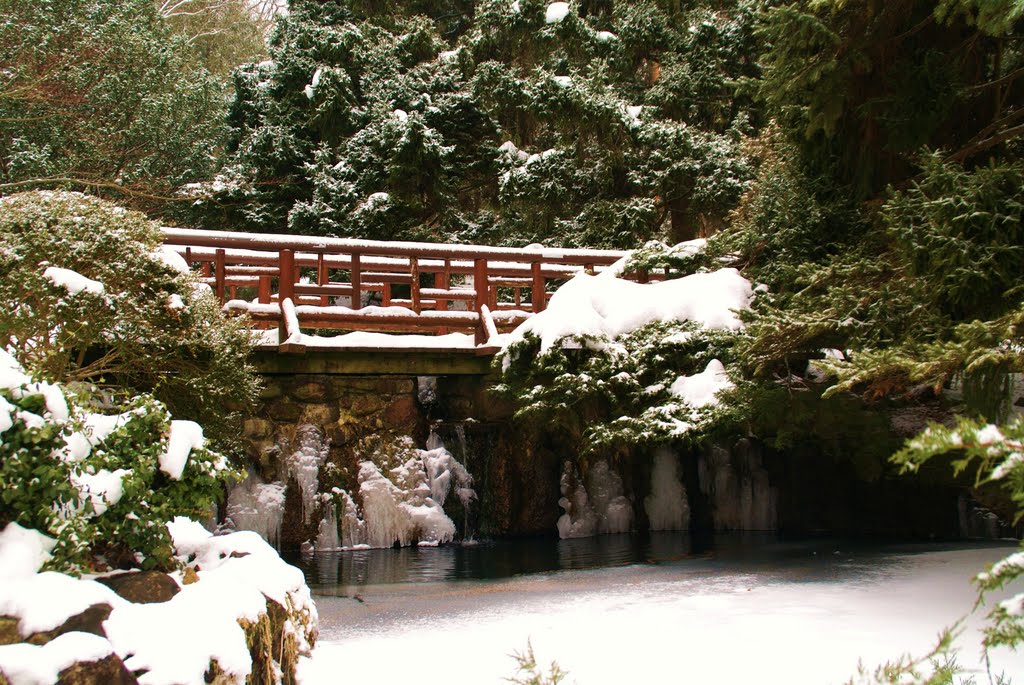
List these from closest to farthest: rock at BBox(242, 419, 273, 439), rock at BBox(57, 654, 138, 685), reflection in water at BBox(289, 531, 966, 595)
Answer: rock at BBox(57, 654, 138, 685) → reflection in water at BBox(289, 531, 966, 595) → rock at BBox(242, 419, 273, 439)

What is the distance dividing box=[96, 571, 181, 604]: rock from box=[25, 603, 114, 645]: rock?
0.34m

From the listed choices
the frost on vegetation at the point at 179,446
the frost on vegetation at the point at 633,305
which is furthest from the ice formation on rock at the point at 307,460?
the frost on vegetation at the point at 179,446

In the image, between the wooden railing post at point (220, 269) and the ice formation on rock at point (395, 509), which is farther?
the ice formation on rock at point (395, 509)

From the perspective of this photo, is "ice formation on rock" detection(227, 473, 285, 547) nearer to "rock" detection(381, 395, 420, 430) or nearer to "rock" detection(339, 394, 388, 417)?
"rock" detection(339, 394, 388, 417)

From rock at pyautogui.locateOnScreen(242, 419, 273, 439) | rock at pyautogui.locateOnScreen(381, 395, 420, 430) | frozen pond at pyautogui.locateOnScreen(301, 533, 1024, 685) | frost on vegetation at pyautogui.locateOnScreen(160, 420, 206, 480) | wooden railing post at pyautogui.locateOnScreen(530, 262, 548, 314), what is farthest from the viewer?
wooden railing post at pyautogui.locateOnScreen(530, 262, 548, 314)

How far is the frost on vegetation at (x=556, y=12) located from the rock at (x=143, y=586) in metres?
15.2

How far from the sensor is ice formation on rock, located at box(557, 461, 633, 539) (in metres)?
11.1

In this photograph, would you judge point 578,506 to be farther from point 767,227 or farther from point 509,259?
point 767,227

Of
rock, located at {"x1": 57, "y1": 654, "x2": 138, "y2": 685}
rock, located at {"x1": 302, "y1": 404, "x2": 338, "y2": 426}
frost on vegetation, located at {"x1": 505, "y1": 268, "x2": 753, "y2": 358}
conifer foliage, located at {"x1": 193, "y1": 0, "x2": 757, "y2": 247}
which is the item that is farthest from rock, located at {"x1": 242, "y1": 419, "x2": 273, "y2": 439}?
rock, located at {"x1": 57, "y1": 654, "x2": 138, "y2": 685}

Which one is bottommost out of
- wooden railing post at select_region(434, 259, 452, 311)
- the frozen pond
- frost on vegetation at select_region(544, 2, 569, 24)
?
the frozen pond

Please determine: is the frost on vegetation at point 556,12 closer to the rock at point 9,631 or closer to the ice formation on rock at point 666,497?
the ice formation on rock at point 666,497

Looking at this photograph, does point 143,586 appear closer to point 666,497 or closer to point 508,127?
point 666,497

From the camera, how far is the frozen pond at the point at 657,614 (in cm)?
445

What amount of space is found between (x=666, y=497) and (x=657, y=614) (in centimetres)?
575
